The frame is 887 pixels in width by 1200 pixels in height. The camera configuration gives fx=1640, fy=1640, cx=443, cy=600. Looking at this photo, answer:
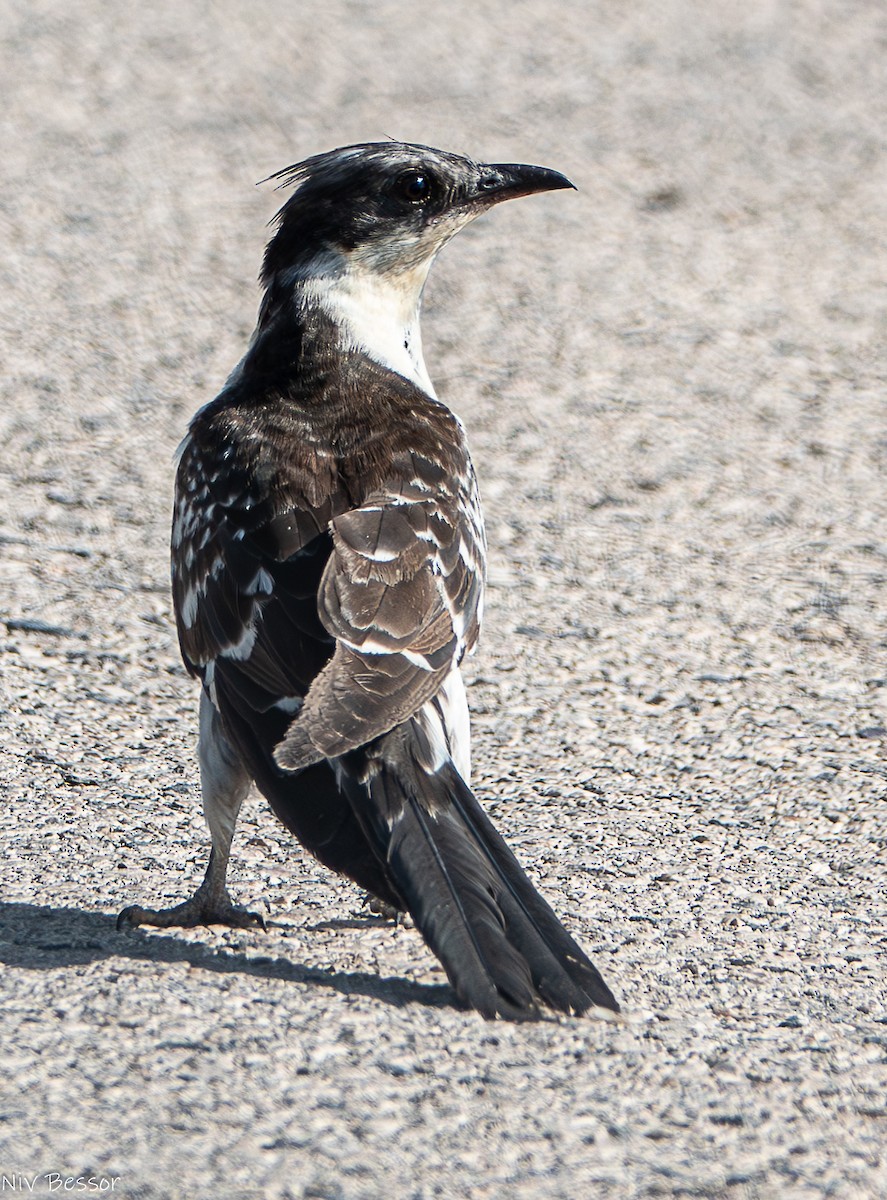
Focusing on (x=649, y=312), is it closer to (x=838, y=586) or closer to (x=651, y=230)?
(x=651, y=230)

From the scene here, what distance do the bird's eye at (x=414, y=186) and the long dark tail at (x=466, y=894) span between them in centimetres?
198

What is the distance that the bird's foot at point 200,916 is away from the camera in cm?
392

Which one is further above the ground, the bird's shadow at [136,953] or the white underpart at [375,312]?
the white underpart at [375,312]

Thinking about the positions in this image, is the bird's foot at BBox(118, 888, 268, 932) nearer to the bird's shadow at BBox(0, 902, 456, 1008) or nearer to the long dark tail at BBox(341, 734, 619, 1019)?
the bird's shadow at BBox(0, 902, 456, 1008)

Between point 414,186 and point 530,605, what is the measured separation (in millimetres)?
1635

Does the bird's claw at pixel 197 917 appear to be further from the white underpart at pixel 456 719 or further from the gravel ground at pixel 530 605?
the white underpart at pixel 456 719

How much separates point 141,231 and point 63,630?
356cm

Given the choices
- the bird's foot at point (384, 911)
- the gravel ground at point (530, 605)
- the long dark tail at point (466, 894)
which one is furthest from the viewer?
the bird's foot at point (384, 911)

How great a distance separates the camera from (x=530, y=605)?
5.91 meters

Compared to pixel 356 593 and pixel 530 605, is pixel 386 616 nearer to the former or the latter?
pixel 356 593

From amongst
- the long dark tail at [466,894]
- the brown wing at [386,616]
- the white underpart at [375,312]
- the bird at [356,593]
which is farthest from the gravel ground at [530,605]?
the white underpart at [375,312]

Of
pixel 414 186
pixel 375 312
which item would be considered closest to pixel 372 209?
pixel 414 186

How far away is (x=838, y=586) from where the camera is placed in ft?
19.9

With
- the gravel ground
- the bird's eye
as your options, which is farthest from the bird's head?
the gravel ground
